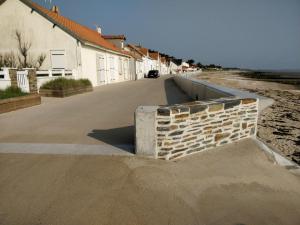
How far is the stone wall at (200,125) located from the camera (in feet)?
12.9

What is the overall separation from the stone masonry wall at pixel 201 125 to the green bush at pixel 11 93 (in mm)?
7492

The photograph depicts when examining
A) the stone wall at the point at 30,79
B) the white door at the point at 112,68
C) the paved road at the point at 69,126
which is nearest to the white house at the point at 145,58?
the white door at the point at 112,68

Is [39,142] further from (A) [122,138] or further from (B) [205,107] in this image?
(B) [205,107]

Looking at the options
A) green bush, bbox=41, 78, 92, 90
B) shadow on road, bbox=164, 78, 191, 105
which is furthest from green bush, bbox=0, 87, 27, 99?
shadow on road, bbox=164, 78, 191, 105

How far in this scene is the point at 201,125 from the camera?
4324 millimetres

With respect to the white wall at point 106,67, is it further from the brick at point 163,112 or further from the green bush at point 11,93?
the brick at point 163,112

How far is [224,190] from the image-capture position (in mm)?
3221

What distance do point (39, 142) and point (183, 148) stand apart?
10.6 feet

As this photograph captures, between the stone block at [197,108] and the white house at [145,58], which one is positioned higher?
the white house at [145,58]

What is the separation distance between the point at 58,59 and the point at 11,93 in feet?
26.9

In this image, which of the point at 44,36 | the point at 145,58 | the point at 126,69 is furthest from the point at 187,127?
the point at 145,58

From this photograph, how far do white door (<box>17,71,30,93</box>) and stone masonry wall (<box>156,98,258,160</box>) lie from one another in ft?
28.9

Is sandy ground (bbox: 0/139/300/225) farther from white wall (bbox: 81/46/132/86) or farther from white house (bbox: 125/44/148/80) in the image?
white house (bbox: 125/44/148/80)

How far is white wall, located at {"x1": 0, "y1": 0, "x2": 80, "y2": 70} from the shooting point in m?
16.2
